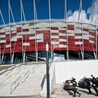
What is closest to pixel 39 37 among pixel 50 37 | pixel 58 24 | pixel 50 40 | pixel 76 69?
pixel 50 37

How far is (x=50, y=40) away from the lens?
64.9m

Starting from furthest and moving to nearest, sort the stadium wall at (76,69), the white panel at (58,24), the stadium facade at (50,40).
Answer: the white panel at (58,24) → the stadium facade at (50,40) → the stadium wall at (76,69)

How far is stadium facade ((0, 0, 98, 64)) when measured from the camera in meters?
65.0

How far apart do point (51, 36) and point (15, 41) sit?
34.3 feet

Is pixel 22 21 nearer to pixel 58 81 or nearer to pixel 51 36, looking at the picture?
pixel 51 36

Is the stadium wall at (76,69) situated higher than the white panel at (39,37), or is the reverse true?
the white panel at (39,37)

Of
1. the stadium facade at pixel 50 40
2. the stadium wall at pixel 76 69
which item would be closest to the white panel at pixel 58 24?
the stadium facade at pixel 50 40

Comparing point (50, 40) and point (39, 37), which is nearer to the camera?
point (50, 40)

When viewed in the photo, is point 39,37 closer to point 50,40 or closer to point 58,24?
point 50,40

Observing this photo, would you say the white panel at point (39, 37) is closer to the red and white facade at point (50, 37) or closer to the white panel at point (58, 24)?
the red and white facade at point (50, 37)

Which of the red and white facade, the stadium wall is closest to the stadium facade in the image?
the red and white facade

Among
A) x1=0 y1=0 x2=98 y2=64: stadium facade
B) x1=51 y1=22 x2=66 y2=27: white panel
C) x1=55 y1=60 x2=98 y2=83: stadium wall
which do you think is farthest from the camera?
x1=51 y1=22 x2=66 y2=27: white panel

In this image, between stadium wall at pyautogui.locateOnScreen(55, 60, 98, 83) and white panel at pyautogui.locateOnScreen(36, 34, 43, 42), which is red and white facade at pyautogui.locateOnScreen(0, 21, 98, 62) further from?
stadium wall at pyautogui.locateOnScreen(55, 60, 98, 83)

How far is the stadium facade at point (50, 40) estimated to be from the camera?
6500cm
